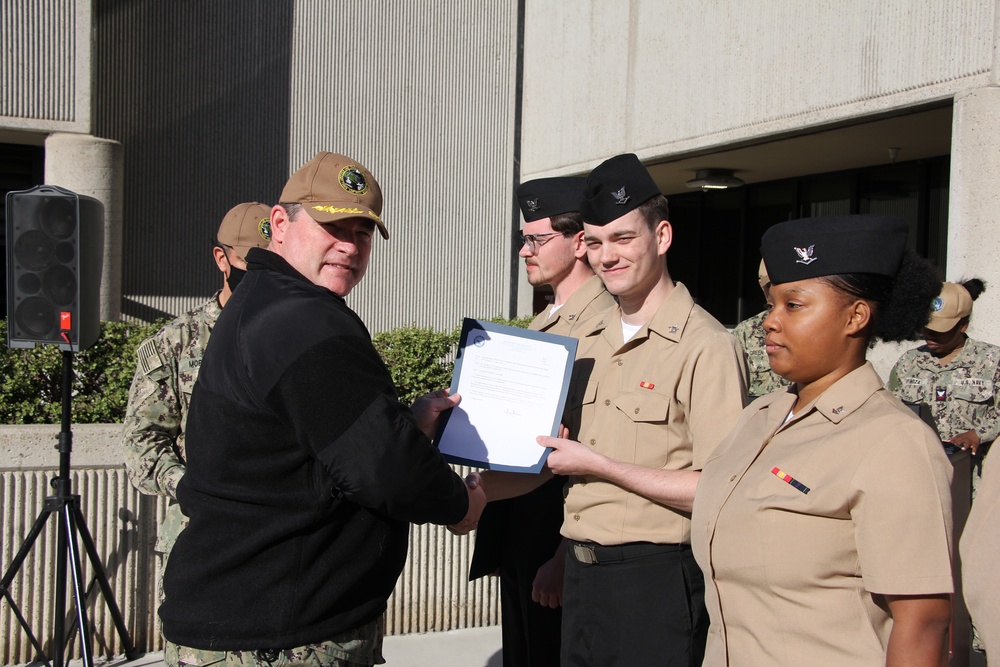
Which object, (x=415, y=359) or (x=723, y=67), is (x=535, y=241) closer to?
(x=415, y=359)

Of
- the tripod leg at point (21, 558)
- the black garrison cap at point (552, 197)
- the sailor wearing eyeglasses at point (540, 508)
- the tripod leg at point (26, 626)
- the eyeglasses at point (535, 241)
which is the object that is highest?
the black garrison cap at point (552, 197)

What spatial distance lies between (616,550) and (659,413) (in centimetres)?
43

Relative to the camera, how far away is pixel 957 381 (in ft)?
17.8

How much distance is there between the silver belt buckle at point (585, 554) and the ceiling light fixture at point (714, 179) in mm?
9520

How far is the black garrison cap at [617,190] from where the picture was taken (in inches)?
112

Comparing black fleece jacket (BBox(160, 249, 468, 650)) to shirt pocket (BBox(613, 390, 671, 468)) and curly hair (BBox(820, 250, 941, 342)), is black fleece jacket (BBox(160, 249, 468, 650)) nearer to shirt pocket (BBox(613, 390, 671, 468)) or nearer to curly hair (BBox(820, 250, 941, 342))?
shirt pocket (BBox(613, 390, 671, 468))

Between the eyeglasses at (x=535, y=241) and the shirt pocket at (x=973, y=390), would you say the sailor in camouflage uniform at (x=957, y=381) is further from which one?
the eyeglasses at (x=535, y=241)

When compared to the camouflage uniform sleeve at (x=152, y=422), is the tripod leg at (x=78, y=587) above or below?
below

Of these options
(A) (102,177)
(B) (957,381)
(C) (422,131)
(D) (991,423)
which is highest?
(C) (422,131)

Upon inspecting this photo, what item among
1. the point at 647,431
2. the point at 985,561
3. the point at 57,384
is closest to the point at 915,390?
the point at 647,431

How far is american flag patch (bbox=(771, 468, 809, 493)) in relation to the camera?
6.50 ft

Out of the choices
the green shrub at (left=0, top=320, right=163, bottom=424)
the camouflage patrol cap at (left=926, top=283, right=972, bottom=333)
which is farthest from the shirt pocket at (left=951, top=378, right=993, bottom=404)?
the green shrub at (left=0, top=320, right=163, bottom=424)

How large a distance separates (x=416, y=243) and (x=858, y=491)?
11.1 m

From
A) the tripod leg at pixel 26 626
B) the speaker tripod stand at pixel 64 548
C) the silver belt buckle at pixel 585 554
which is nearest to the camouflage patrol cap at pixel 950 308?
the silver belt buckle at pixel 585 554
